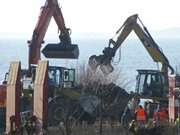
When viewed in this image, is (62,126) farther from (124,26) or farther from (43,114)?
(124,26)

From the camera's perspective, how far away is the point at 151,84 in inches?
1314

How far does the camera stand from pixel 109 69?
3566 cm

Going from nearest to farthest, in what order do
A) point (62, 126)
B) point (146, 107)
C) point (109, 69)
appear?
point (62, 126), point (146, 107), point (109, 69)

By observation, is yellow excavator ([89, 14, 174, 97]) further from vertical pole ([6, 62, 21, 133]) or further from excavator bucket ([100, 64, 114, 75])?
vertical pole ([6, 62, 21, 133])

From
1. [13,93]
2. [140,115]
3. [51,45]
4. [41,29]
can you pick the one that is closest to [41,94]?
[13,93]

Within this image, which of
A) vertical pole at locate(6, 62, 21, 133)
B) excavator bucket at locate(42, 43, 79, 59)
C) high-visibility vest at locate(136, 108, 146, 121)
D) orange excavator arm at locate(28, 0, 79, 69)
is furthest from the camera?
orange excavator arm at locate(28, 0, 79, 69)

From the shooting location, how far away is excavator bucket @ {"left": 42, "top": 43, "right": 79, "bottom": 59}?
3559 centimetres

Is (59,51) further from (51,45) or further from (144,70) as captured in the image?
(144,70)

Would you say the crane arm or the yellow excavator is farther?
the crane arm

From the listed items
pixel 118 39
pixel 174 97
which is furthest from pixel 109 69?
pixel 174 97

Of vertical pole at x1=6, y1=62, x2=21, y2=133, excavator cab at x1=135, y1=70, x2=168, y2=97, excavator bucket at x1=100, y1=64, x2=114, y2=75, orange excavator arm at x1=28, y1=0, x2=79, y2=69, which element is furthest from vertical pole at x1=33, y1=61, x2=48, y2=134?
excavator bucket at x1=100, y1=64, x2=114, y2=75

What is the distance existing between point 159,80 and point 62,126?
8.97 m

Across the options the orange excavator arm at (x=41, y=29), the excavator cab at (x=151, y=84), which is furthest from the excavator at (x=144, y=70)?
the orange excavator arm at (x=41, y=29)

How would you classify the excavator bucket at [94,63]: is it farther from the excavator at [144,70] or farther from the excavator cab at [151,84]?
the excavator cab at [151,84]
